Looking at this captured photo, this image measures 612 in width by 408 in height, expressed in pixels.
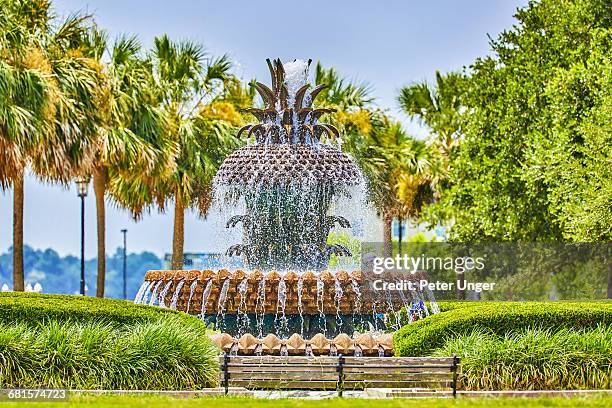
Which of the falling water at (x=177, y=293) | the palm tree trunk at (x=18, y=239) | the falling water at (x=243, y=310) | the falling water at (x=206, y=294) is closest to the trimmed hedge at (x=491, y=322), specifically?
the falling water at (x=243, y=310)

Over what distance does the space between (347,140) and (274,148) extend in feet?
51.3

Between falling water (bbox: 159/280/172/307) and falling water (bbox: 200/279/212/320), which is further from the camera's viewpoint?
falling water (bbox: 159/280/172/307)

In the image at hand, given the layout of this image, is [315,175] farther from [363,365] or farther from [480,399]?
[480,399]

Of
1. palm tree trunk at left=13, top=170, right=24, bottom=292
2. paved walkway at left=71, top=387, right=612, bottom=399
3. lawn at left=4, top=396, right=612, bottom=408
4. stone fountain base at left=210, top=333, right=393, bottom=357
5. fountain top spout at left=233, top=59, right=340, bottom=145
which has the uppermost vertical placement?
fountain top spout at left=233, top=59, right=340, bottom=145

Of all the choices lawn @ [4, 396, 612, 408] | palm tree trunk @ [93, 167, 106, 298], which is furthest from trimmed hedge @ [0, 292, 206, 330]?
palm tree trunk @ [93, 167, 106, 298]

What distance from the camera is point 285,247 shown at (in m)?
16.8

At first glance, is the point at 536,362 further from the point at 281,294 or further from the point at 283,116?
the point at 283,116

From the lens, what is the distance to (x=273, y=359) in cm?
1183

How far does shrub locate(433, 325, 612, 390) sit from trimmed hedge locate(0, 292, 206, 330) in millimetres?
3322

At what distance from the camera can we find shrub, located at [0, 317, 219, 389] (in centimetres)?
1091

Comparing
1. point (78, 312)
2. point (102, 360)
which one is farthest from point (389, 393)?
point (78, 312)

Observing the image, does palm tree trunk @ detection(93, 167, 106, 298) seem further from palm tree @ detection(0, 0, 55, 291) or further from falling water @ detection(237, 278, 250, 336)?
falling water @ detection(237, 278, 250, 336)

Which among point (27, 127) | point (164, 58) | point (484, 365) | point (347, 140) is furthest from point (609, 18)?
point (484, 365)

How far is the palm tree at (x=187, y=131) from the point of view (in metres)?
28.6
